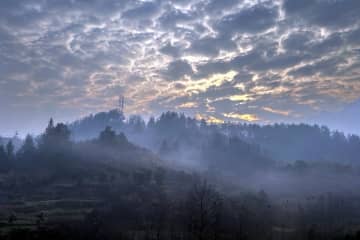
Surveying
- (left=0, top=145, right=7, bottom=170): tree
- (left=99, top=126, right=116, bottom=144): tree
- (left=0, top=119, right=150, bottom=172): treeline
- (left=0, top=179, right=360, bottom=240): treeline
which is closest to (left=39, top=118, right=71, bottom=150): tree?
(left=0, top=119, right=150, bottom=172): treeline

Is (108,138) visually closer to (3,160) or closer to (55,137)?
(55,137)

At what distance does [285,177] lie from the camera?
18350cm

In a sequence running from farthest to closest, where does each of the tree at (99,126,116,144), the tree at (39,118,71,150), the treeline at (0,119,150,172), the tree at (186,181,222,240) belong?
the tree at (99,126,116,144) → the tree at (39,118,71,150) → the treeline at (0,119,150,172) → the tree at (186,181,222,240)

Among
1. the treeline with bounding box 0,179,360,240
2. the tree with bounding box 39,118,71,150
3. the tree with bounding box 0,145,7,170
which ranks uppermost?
the tree with bounding box 39,118,71,150

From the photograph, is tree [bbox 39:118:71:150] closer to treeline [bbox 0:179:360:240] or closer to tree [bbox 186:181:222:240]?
treeline [bbox 0:179:360:240]

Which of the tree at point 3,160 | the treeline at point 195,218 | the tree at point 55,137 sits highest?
the tree at point 55,137

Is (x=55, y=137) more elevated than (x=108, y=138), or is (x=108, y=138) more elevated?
(x=108, y=138)

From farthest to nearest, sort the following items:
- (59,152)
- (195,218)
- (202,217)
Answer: (59,152), (195,218), (202,217)

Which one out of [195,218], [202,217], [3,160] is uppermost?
[3,160]

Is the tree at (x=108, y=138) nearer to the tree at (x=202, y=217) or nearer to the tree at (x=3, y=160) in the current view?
the tree at (x=3, y=160)

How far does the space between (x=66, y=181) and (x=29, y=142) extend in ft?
138

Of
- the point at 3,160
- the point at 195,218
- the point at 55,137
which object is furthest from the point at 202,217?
the point at 55,137

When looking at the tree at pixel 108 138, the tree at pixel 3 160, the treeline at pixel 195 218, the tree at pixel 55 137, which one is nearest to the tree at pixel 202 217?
the treeline at pixel 195 218

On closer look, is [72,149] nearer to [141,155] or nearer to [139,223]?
[141,155]
